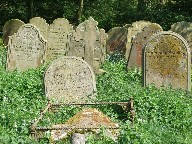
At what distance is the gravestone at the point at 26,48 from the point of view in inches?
480

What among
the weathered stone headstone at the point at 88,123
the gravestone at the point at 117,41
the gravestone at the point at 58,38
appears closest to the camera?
the weathered stone headstone at the point at 88,123

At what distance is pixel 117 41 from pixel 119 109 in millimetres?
7566

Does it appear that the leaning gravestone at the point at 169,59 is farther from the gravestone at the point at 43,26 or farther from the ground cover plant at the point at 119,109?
the gravestone at the point at 43,26

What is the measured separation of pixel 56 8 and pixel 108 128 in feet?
64.8

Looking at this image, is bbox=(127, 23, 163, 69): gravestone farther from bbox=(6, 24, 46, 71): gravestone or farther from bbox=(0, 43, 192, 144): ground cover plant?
bbox=(6, 24, 46, 71): gravestone

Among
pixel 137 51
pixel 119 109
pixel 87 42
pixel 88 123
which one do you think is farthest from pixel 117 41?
pixel 88 123

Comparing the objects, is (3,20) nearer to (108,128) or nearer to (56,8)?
(56,8)

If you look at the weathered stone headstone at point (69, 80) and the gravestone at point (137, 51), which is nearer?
the weathered stone headstone at point (69, 80)

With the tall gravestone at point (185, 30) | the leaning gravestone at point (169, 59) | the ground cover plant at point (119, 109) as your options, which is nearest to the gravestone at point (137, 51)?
the ground cover plant at point (119, 109)

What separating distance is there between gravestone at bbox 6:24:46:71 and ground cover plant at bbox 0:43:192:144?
1065 millimetres

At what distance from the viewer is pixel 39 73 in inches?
438

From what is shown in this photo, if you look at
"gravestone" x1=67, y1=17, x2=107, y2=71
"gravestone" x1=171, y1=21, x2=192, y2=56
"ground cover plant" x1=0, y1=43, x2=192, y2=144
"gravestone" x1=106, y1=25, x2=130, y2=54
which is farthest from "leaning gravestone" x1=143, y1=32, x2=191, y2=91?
"gravestone" x1=106, y1=25, x2=130, y2=54

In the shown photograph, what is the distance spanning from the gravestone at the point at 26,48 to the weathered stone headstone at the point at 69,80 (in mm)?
2886

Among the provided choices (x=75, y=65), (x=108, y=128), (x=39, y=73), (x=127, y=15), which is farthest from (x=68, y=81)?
(x=127, y=15)
